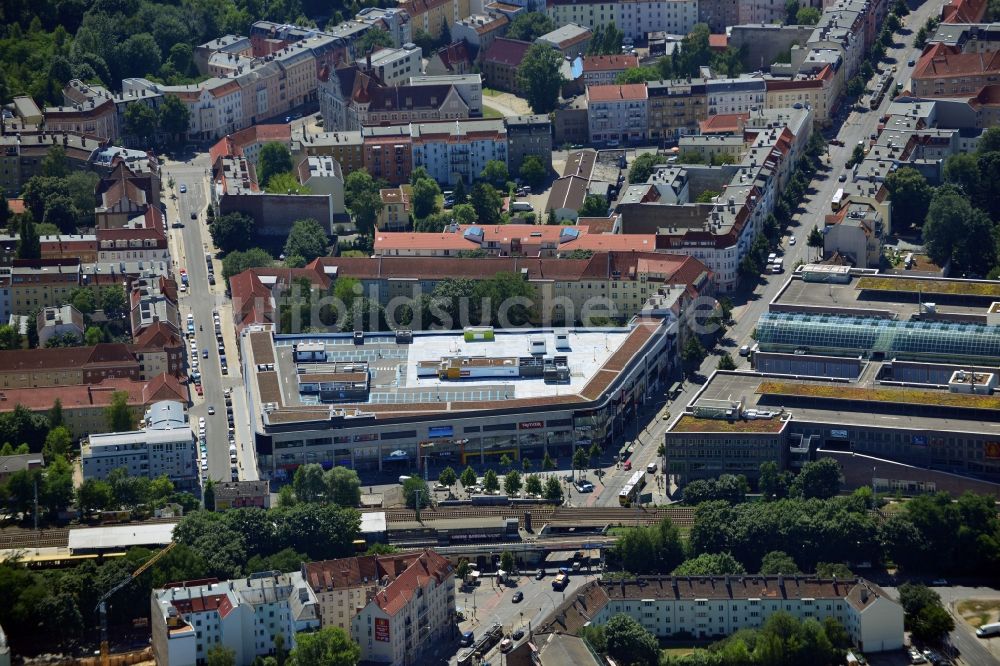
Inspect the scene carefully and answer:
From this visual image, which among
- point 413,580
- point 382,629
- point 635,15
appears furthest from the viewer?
point 635,15

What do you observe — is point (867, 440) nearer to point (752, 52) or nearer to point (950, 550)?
point (950, 550)

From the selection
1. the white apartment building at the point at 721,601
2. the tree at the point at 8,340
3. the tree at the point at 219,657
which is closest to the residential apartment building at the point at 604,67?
the tree at the point at 8,340

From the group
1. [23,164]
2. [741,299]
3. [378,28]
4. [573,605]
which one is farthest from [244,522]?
[378,28]

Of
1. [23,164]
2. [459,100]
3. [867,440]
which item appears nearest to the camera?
[867,440]

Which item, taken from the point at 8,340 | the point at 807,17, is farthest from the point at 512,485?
the point at 807,17

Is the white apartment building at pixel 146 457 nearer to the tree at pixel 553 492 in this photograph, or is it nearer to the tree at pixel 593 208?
the tree at pixel 553 492

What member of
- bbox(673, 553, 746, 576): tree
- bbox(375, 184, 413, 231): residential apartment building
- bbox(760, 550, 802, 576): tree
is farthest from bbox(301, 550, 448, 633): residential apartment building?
bbox(375, 184, 413, 231): residential apartment building

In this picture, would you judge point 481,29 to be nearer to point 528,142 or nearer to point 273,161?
point 528,142
